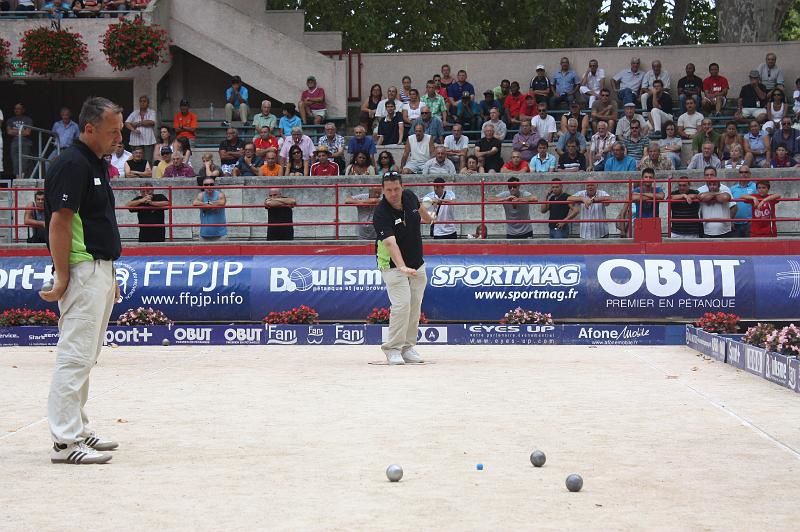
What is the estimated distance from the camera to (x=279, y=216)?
847 inches

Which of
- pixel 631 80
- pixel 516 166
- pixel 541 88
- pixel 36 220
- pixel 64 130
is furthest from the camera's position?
pixel 631 80

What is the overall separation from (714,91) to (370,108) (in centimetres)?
787

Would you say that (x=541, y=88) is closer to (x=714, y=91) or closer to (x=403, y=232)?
(x=714, y=91)

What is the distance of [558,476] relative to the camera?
6.48 meters

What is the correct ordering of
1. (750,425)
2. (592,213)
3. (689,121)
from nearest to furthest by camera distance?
(750,425), (592,213), (689,121)

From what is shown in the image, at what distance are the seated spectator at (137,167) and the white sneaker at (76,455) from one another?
1701 cm

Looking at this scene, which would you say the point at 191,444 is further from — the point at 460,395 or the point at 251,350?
the point at 251,350

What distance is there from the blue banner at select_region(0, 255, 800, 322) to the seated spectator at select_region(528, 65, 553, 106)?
333 inches

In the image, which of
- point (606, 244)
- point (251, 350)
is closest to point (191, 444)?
point (251, 350)

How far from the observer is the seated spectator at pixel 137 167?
77.0ft

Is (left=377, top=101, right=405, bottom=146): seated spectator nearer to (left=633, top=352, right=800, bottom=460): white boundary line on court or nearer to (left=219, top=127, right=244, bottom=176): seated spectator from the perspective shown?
(left=219, top=127, right=244, bottom=176): seated spectator

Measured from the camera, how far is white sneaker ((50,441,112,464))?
6.91 metres

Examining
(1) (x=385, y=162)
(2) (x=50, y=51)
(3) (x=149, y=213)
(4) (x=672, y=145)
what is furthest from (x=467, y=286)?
(2) (x=50, y=51)

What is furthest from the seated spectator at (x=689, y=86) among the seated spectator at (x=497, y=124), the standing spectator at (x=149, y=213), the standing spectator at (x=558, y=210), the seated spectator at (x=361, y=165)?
the standing spectator at (x=149, y=213)
